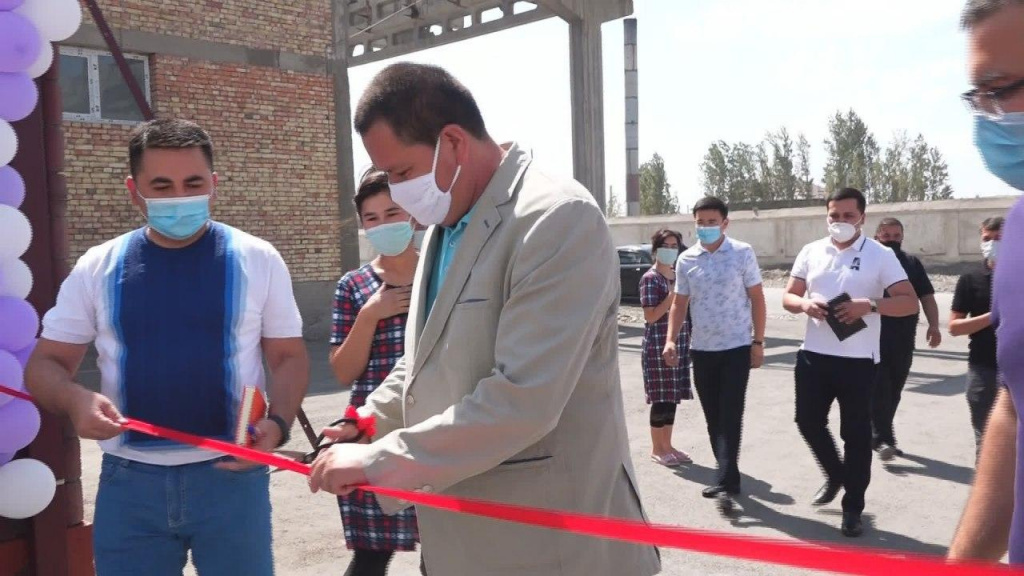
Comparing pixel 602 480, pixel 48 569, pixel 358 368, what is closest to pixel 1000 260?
pixel 602 480

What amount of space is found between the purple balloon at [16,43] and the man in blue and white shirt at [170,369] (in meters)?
0.75

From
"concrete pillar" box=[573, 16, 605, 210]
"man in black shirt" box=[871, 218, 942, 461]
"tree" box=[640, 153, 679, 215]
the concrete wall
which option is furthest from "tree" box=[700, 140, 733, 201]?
"man in black shirt" box=[871, 218, 942, 461]

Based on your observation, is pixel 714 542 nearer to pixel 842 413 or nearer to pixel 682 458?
pixel 842 413

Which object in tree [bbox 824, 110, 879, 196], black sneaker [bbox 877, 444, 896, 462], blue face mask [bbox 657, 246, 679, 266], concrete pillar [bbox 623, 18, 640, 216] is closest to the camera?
black sneaker [bbox 877, 444, 896, 462]

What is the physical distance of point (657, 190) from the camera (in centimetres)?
5172

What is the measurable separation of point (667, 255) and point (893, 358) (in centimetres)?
191

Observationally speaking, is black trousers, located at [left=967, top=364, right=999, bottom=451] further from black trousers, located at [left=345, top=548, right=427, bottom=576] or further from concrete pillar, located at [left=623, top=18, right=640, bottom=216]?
concrete pillar, located at [left=623, top=18, right=640, bottom=216]

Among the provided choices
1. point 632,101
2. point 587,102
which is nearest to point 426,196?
point 587,102

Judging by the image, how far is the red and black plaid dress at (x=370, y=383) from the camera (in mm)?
3131

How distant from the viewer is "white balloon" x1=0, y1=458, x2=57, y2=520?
295 cm

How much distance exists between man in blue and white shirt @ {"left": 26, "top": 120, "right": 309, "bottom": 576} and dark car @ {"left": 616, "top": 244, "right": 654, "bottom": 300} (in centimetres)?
1728

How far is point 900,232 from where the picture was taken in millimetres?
6906

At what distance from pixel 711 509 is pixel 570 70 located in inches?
581

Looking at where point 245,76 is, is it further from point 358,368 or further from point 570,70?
point 358,368
